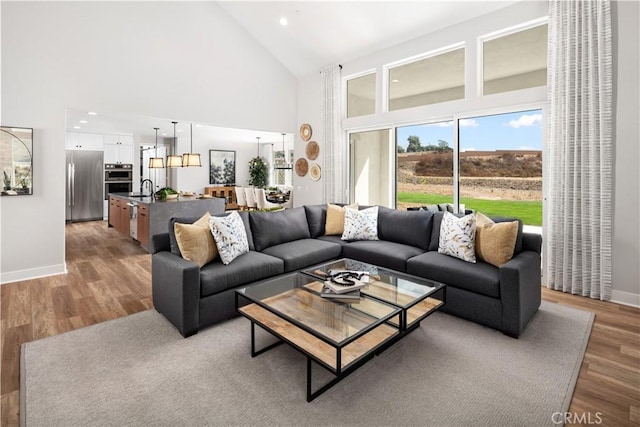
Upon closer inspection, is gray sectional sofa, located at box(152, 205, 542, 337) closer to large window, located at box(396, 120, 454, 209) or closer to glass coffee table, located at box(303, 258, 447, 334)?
glass coffee table, located at box(303, 258, 447, 334)

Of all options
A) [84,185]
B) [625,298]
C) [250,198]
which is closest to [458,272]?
[625,298]

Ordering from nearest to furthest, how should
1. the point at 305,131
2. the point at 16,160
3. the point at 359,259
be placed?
1. the point at 359,259
2. the point at 16,160
3. the point at 305,131

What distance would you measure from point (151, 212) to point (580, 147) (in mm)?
5771

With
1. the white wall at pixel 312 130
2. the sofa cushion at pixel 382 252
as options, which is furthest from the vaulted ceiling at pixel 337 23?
the sofa cushion at pixel 382 252

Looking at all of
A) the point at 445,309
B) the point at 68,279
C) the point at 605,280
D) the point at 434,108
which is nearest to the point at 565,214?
the point at 605,280

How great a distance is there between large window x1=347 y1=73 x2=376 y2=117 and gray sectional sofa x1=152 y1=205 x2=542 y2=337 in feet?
8.51

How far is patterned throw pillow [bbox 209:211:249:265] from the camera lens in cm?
302

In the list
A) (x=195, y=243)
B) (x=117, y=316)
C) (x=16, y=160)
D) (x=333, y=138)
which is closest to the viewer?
(x=195, y=243)

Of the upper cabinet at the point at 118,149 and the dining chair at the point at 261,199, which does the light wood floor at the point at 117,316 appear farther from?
the upper cabinet at the point at 118,149

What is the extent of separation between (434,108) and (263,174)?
24.0 feet

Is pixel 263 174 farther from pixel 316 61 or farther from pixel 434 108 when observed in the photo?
pixel 434 108

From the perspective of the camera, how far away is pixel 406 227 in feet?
12.9

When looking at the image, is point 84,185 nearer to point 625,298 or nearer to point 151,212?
point 151,212

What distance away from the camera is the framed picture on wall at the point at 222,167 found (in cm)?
1048
